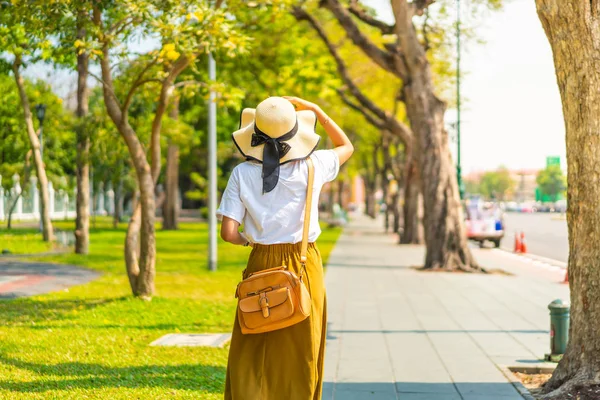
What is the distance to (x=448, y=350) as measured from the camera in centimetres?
855

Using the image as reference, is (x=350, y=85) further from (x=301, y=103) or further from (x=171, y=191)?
(x=301, y=103)

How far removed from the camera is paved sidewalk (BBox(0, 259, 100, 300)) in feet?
43.0

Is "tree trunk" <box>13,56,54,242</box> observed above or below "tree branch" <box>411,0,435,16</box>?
below

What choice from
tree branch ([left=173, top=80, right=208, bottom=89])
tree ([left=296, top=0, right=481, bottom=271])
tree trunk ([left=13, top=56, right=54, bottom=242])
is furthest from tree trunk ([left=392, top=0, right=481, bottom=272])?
tree trunk ([left=13, top=56, right=54, bottom=242])

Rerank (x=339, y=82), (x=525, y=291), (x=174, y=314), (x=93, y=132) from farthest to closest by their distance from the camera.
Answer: (x=339, y=82) → (x=93, y=132) → (x=525, y=291) → (x=174, y=314)

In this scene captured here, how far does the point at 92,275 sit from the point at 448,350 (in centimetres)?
910

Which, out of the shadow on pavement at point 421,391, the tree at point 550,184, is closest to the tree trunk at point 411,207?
the shadow on pavement at point 421,391

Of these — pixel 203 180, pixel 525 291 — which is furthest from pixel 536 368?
pixel 203 180

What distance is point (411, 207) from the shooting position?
2972 cm

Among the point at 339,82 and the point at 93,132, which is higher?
the point at 339,82

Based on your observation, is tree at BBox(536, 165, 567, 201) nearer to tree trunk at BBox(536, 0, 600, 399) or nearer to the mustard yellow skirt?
tree trunk at BBox(536, 0, 600, 399)

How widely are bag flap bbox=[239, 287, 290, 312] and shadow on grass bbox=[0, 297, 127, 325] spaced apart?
20.1ft

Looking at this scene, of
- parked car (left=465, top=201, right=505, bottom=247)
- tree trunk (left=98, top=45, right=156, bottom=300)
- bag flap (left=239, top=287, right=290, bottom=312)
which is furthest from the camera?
parked car (left=465, top=201, right=505, bottom=247)

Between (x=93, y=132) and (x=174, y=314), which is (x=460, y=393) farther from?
(x=93, y=132)
